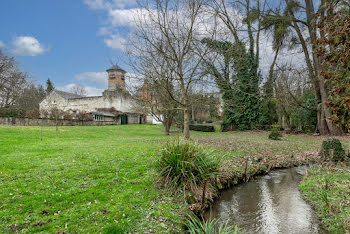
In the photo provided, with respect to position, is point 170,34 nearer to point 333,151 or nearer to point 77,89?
point 333,151

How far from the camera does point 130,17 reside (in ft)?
31.4

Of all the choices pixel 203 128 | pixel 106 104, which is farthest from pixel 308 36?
pixel 106 104

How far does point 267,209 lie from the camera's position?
424cm

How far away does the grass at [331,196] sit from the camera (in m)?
3.40

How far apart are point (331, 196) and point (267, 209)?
1.46 metres

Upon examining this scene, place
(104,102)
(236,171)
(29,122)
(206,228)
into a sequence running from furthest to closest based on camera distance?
1. (104,102)
2. (29,122)
3. (236,171)
4. (206,228)

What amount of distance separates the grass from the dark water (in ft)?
0.59

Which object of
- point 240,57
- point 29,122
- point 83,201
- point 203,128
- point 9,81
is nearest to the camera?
point 83,201

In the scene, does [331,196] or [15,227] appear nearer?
[15,227]

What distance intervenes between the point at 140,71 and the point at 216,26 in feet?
15.1

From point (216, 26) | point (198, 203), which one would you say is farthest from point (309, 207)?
point (216, 26)

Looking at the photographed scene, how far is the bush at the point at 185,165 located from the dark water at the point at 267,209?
2.45 feet

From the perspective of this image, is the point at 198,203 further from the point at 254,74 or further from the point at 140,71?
the point at 254,74

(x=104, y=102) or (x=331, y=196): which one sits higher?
(x=104, y=102)
